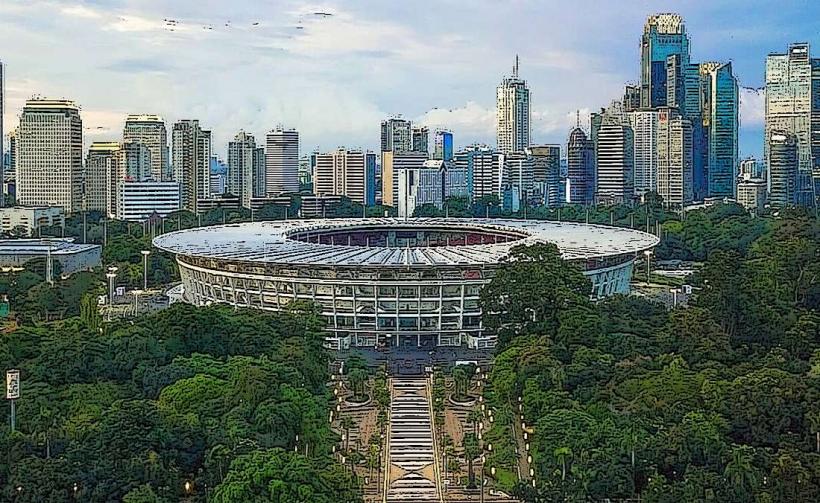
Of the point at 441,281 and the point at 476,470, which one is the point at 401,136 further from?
the point at 476,470

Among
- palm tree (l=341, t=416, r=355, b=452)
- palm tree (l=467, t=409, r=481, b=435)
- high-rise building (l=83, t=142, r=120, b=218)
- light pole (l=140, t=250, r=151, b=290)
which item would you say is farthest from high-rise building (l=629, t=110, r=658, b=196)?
palm tree (l=341, t=416, r=355, b=452)

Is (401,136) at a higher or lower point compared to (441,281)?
higher

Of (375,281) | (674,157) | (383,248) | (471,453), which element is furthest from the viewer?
(674,157)

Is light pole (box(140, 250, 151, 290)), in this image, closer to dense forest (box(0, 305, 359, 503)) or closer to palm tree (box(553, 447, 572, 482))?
dense forest (box(0, 305, 359, 503))

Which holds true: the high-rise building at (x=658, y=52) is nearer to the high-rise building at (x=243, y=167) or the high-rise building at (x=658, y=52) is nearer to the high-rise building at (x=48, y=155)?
the high-rise building at (x=243, y=167)

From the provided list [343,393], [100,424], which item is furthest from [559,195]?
[100,424]

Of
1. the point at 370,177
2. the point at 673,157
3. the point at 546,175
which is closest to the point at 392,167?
the point at 370,177

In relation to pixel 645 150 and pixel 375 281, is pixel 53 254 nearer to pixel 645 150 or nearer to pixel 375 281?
pixel 375 281
